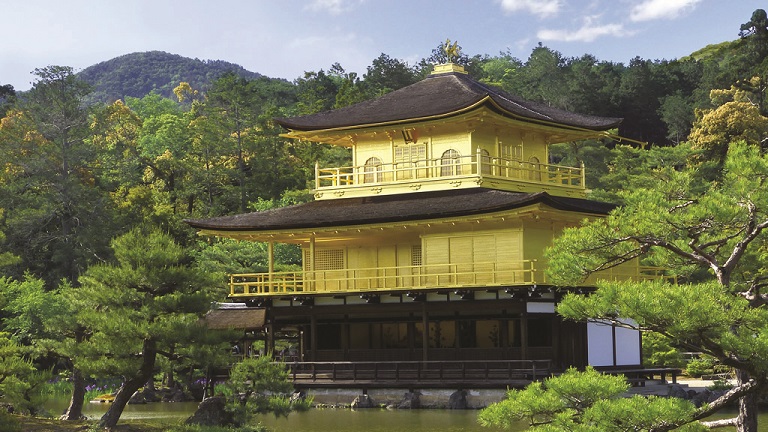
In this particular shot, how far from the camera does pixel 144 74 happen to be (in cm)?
19288

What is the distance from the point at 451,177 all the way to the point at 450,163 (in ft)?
4.88

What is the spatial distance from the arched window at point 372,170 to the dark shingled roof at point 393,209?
4.34ft

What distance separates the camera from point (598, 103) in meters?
75.2

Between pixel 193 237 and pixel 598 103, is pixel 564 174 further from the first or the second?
pixel 598 103

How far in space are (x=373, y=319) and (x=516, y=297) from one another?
548cm

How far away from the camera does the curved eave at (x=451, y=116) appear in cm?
3425

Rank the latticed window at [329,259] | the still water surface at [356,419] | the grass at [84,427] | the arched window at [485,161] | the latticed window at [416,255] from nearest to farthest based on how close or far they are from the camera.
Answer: the grass at [84,427]
the still water surface at [356,419]
the arched window at [485,161]
the latticed window at [416,255]
the latticed window at [329,259]

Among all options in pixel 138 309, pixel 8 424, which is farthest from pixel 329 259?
pixel 8 424

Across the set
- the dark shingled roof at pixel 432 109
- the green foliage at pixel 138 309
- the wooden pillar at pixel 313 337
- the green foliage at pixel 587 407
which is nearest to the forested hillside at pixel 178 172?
the green foliage at pixel 138 309

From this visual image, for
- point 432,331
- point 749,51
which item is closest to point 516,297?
point 432,331

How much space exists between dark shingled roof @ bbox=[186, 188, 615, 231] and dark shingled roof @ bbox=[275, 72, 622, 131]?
2.49m

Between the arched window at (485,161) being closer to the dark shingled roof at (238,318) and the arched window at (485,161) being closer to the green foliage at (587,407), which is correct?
the dark shingled roof at (238,318)

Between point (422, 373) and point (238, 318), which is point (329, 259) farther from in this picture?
point (422, 373)

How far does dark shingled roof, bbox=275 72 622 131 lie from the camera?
36.5m
